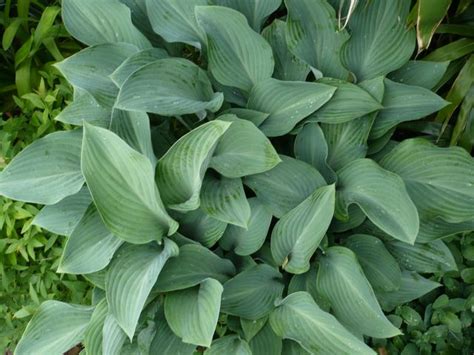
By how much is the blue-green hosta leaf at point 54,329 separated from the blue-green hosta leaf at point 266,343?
38 cm

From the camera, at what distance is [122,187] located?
103 centimetres

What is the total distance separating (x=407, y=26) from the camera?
124 cm

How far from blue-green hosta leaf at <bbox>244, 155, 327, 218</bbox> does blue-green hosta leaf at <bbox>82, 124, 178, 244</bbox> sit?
23 cm

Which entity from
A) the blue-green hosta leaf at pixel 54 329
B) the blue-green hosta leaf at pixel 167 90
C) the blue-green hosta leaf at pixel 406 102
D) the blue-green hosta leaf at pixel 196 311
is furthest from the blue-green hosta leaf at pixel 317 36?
the blue-green hosta leaf at pixel 54 329

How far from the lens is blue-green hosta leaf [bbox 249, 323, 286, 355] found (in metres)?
1.26

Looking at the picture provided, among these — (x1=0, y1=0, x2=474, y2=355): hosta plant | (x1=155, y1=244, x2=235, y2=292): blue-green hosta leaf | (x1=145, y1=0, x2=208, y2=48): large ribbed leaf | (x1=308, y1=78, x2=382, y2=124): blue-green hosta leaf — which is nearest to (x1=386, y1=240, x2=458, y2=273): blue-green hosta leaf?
(x1=0, y1=0, x2=474, y2=355): hosta plant

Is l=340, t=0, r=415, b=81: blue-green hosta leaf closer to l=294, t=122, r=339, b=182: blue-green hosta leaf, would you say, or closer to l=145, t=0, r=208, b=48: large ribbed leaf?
l=294, t=122, r=339, b=182: blue-green hosta leaf

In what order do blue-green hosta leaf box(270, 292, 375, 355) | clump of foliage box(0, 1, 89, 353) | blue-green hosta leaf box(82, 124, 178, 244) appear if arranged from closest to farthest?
blue-green hosta leaf box(82, 124, 178, 244) → blue-green hosta leaf box(270, 292, 375, 355) → clump of foliage box(0, 1, 89, 353)

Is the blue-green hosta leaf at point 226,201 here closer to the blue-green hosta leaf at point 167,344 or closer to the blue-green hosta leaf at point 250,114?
the blue-green hosta leaf at point 250,114

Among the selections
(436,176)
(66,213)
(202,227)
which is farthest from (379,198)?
(66,213)

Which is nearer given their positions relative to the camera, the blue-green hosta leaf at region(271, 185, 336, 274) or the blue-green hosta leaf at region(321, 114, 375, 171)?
the blue-green hosta leaf at region(271, 185, 336, 274)

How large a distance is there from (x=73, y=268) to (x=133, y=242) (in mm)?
160

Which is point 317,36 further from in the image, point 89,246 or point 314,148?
point 89,246

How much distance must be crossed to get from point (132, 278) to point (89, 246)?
13 centimetres
